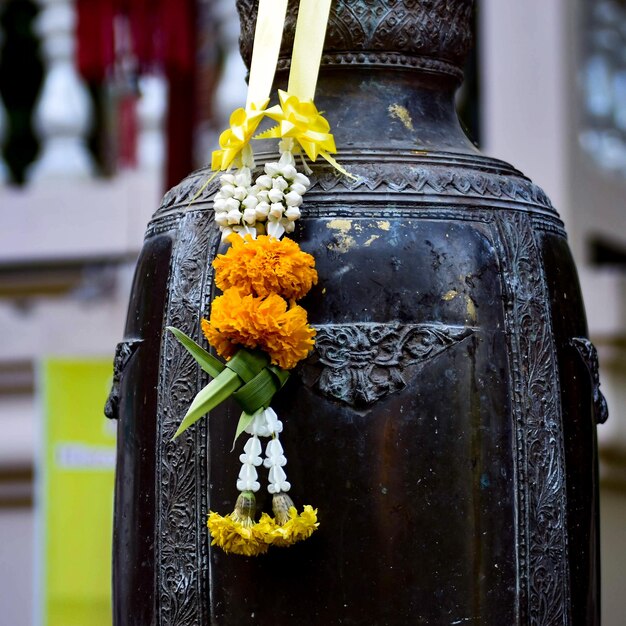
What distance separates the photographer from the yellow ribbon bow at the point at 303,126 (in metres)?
1.57

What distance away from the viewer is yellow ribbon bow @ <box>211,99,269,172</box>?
62.5 inches

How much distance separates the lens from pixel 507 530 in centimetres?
158

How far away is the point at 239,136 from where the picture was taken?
159 centimetres

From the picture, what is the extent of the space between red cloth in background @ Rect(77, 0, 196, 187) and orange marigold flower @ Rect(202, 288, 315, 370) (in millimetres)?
1490

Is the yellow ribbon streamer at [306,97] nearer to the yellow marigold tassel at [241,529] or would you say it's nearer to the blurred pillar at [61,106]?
the yellow marigold tassel at [241,529]

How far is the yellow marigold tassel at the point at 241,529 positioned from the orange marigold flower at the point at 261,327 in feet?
0.52

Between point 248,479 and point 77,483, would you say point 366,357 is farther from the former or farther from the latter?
point 77,483

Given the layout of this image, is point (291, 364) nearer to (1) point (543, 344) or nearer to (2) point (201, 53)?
(1) point (543, 344)

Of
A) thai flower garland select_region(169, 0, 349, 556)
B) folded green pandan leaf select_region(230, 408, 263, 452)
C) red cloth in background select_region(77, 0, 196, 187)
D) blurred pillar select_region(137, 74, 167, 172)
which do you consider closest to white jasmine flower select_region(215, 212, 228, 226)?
thai flower garland select_region(169, 0, 349, 556)

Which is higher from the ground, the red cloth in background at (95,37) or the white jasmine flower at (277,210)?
the red cloth in background at (95,37)

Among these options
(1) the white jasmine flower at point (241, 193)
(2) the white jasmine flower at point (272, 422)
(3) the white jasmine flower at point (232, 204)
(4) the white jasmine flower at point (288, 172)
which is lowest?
(2) the white jasmine flower at point (272, 422)

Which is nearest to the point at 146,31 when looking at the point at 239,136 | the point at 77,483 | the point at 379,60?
the point at 77,483

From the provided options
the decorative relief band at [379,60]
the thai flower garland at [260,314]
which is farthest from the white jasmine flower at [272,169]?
the decorative relief band at [379,60]

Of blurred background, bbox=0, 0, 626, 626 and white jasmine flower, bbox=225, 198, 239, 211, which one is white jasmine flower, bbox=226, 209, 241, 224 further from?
blurred background, bbox=0, 0, 626, 626
